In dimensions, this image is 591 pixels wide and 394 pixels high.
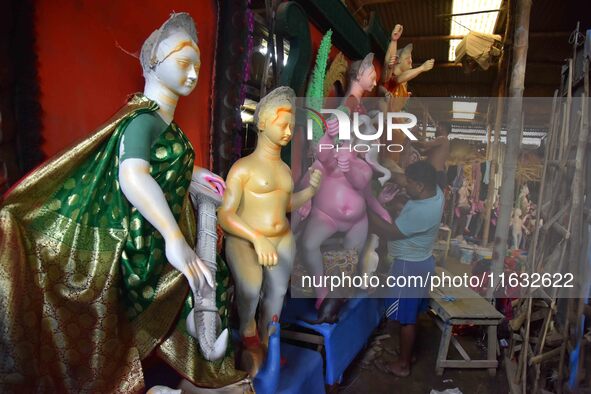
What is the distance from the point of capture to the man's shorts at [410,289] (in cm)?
272

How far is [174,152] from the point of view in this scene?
1.15m

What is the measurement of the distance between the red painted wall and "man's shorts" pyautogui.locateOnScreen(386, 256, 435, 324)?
83.4 inches

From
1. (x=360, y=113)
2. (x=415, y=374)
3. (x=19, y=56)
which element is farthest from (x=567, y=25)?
(x=19, y=56)

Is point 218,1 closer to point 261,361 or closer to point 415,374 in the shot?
point 261,361

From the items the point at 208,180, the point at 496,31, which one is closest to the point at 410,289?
the point at 208,180

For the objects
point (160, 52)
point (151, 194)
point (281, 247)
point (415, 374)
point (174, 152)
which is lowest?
point (415, 374)

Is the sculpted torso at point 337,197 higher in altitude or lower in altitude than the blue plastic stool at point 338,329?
higher

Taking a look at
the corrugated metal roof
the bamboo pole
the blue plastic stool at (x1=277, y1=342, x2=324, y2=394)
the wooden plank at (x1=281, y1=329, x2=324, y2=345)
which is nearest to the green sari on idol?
the blue plastic stool at (x1=277, y1=342, x2=324, y2=394)

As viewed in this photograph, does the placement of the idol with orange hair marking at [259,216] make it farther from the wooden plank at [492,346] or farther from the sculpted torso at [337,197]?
the wooden plank at [492,346]

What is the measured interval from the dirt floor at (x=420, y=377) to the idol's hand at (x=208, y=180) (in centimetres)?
180

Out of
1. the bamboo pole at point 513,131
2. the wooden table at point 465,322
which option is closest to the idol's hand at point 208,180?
the wooden table at point 465,322

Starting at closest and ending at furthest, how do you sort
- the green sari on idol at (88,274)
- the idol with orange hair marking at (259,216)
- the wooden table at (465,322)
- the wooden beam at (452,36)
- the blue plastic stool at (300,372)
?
the green sari on idol at (88,274)
the idol with orange hair marking at (259,216)
the blue plastic stool at (300,372)
the wooden table at (465,322)
the wooden beam at (452,36)

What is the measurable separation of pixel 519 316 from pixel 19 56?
3.01 meters

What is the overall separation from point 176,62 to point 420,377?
267 cm
